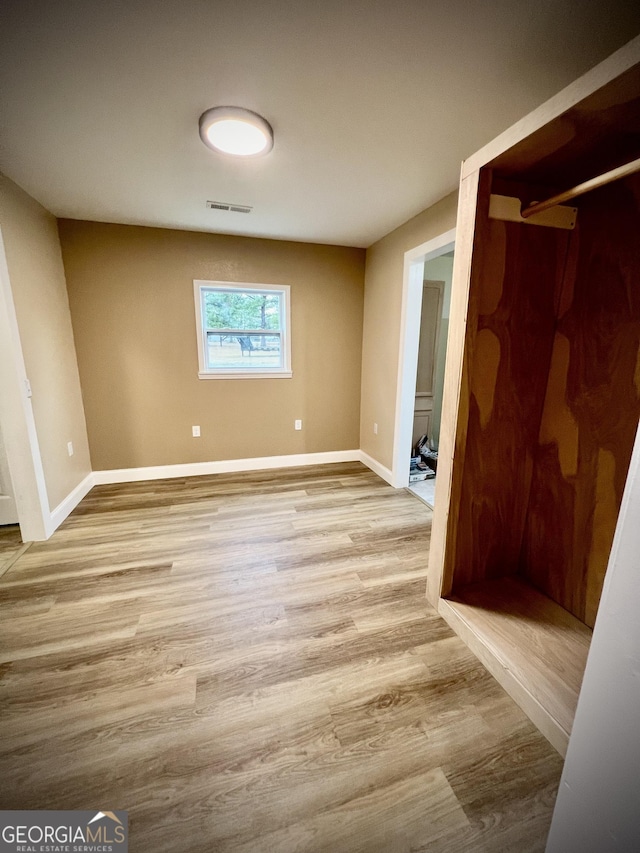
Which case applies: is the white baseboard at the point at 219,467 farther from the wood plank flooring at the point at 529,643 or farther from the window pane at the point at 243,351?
the wood plank flooring at the point at 529,643

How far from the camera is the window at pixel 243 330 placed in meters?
3.43

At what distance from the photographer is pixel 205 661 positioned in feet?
4.76

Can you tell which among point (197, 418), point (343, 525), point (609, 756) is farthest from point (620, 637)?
point (197, 418)

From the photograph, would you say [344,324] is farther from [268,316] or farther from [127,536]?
[127,536]

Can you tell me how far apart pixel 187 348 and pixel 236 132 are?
6.80ft

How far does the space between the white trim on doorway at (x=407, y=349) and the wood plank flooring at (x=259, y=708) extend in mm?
1236

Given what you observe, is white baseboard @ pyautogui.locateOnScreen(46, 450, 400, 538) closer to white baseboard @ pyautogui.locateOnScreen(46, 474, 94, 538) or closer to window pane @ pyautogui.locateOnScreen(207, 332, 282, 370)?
white baseboard @ pyautogui.locateOnScreen(46, 474, 94, 538)

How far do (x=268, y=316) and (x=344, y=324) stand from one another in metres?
0.89

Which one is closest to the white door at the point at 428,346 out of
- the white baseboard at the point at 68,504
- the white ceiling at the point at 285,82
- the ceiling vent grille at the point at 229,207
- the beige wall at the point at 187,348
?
the beige wall at the point at 187,348

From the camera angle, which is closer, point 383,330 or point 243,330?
point 383,330

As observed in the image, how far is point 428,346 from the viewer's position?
3.91 m

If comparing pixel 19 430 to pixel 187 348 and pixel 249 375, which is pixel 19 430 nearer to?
pixel 187 348

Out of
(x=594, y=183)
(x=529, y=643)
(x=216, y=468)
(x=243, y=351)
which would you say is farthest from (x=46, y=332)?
(x=529, y=643)

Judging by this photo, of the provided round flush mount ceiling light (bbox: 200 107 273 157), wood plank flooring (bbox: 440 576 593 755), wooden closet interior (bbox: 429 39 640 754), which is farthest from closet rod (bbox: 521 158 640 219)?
wood plank flooring (bbox: 440 576 593 755)
